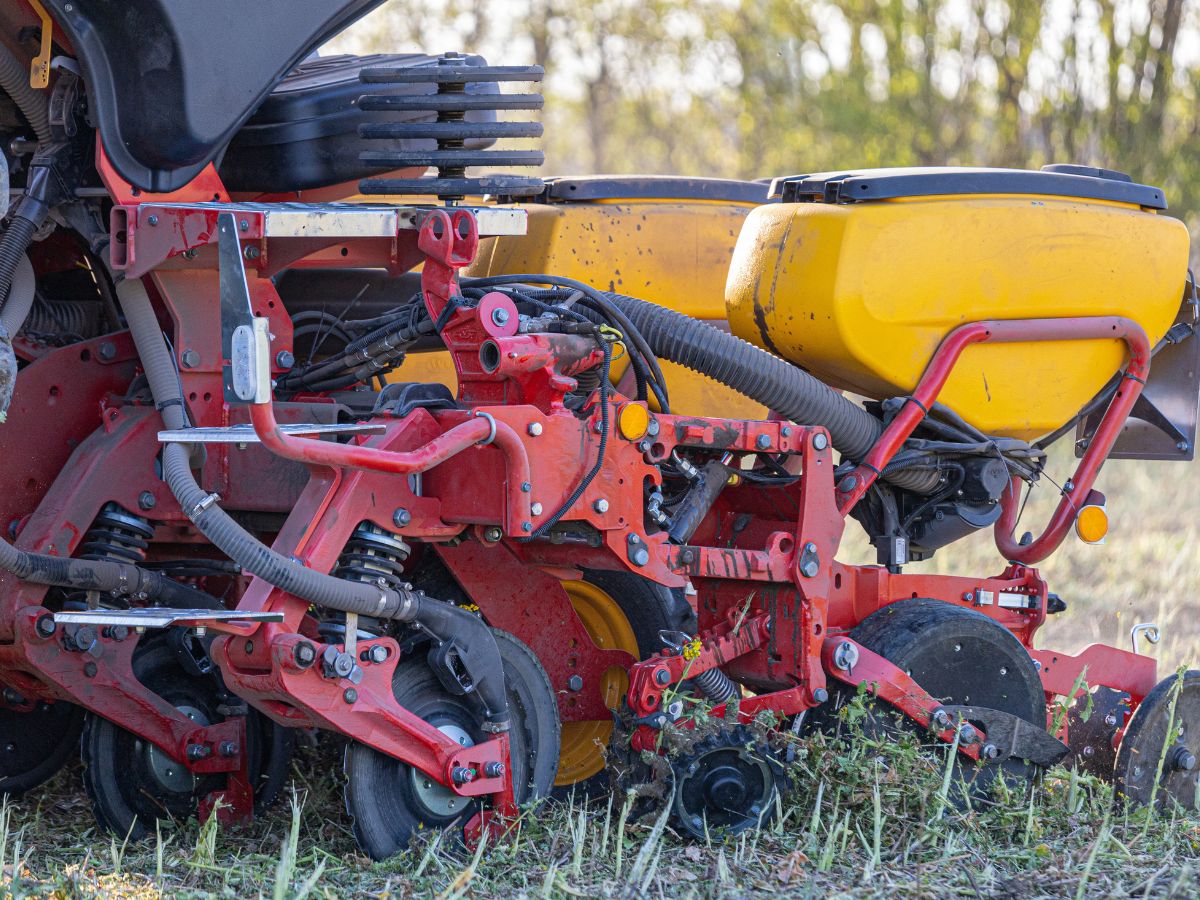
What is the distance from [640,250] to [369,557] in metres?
1.57

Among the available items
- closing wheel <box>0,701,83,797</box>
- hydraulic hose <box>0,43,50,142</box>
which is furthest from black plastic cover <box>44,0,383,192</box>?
closing wheel <box>0,701,83,797</box>

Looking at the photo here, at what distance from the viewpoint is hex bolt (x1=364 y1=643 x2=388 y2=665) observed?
3.64 m

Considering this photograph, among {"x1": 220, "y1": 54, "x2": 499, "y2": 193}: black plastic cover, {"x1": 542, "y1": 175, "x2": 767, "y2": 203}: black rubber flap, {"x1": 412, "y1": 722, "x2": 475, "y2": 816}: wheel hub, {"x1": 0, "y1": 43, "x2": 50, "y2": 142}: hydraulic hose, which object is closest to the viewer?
{"x1": 412, "y1": 722, "x2": 475, "y2": 816}: wheel hub

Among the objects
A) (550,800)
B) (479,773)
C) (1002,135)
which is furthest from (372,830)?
(1002,135)

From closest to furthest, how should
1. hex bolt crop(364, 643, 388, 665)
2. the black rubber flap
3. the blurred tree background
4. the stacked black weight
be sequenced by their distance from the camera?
hex bolt crop(364, 643, 388, 665)
the stacked black weight
the black rubber flap
the blurred tree background

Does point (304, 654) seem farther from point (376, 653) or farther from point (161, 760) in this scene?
point (161, 760)

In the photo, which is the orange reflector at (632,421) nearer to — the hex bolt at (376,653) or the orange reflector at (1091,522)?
the hex bolt at (376,653)

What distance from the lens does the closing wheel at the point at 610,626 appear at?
4473mm

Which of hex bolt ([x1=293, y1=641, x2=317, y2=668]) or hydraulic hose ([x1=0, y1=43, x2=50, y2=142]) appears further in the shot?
hydraulic hose ([x1=0, y1=43, x2=50, y2=142])

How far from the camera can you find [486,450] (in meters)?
3.76

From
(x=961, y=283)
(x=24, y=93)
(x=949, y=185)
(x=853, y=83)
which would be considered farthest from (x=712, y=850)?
(x=853, y=83)

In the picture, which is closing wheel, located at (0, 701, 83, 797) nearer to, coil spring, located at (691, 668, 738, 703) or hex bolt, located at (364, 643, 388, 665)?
hex bolt, located at (364, 643, 388, 665)

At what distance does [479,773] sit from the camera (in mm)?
3791

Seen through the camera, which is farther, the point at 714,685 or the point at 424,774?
the point at 714,685
